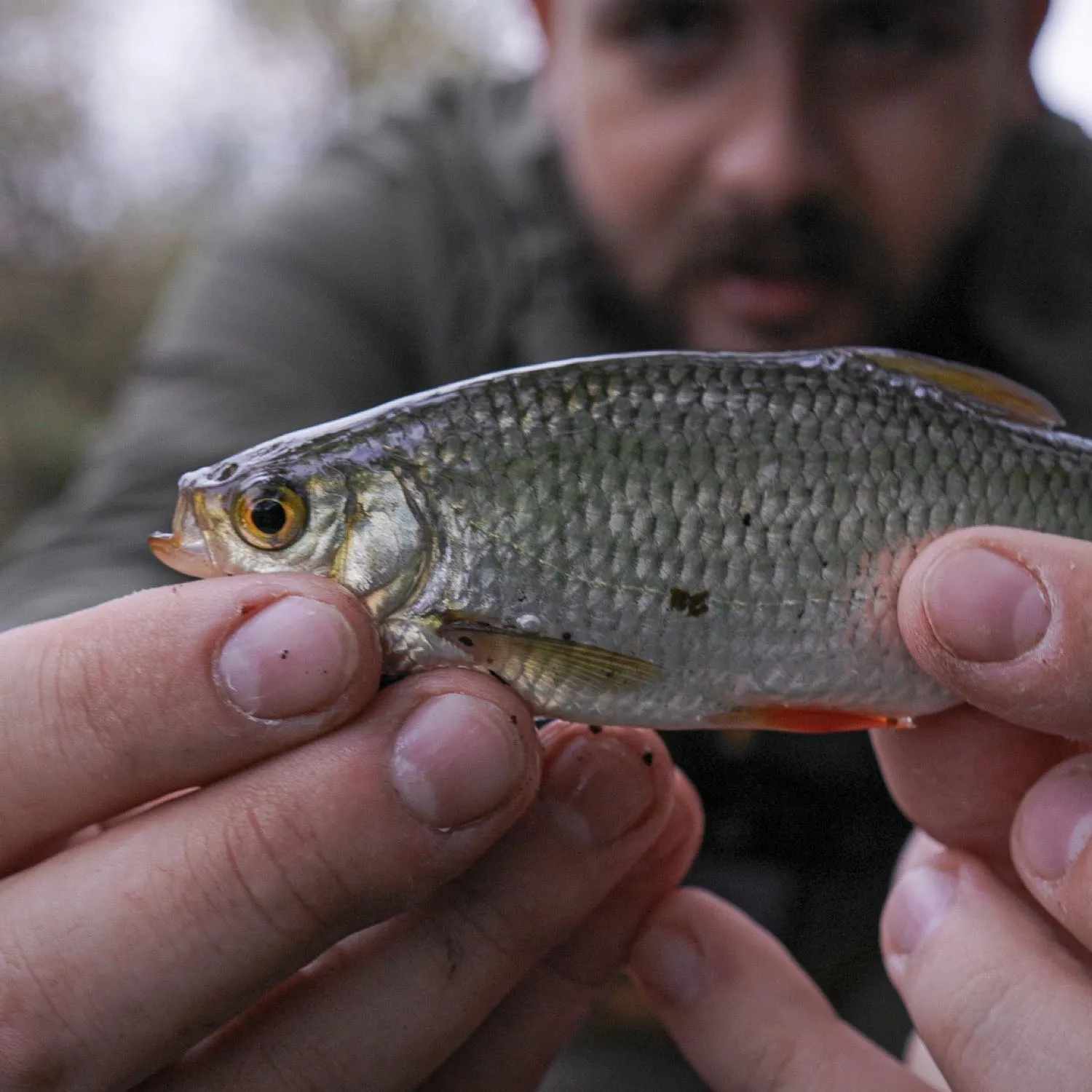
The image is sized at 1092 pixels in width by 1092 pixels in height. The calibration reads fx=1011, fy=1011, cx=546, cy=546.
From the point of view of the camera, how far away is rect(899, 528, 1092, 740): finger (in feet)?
4.22

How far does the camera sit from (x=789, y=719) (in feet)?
4.91

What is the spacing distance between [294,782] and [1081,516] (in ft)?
3.90

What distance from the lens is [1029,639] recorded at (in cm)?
131

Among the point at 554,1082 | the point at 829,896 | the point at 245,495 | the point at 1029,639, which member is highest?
the point at 245,495

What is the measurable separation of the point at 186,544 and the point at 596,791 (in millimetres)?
708

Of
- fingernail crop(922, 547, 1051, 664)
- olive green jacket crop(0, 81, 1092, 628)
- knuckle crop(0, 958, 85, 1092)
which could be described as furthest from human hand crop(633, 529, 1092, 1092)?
olive green jacket crop(0, 81, 1092, 628)

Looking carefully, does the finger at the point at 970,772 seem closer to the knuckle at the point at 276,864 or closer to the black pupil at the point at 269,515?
the knuckle at the point at 276,864

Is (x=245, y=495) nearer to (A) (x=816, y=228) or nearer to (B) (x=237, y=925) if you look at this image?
(B) (x=237, y=925)

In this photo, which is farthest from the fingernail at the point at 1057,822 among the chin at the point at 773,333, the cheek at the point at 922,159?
the cheek at the point at 922,159

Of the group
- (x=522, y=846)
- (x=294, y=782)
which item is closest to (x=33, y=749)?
(x=294, y=782)

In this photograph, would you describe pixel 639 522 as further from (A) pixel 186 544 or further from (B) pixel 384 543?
(A) pixel 186 544

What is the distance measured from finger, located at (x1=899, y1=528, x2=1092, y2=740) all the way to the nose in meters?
1.66

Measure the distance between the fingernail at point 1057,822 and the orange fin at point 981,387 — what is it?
55 centimetres

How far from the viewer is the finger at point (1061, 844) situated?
1.38m
